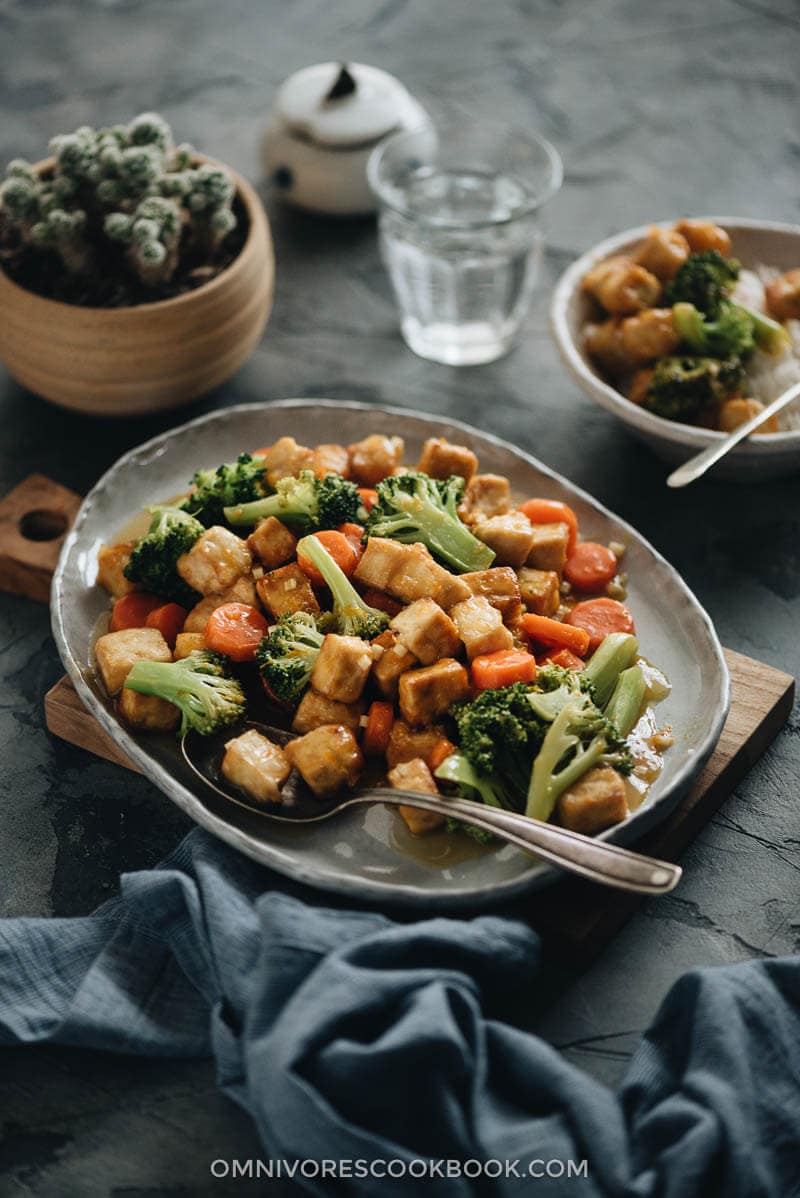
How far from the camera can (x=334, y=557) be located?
10.8 ft

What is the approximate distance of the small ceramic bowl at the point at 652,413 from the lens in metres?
3.84

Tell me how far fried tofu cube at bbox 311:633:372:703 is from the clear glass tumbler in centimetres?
193

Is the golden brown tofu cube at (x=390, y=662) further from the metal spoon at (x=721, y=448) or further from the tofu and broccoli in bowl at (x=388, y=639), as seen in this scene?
the metal spoon at (x=721, y=448)

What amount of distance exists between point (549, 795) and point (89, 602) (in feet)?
4.76

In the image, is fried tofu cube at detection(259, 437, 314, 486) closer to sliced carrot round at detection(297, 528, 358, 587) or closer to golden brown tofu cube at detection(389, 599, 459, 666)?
sliced carrot round at detection(297, 528, 358, 587)

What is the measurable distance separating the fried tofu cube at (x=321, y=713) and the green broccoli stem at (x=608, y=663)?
603 millimetres

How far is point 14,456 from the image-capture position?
440 cm

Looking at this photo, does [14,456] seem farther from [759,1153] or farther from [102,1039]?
[759,1153]

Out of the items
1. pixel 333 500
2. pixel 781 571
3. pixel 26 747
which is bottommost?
pixel 26 747

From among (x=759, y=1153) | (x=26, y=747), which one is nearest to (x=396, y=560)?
(x=26, y=747)

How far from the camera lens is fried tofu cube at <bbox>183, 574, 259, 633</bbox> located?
3295 millimetres

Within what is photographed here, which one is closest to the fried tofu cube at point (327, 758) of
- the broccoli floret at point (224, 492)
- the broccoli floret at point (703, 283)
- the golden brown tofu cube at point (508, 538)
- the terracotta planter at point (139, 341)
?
the golden brown tofu cube at point (508, 538)

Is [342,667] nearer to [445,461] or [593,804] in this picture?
[593,804]

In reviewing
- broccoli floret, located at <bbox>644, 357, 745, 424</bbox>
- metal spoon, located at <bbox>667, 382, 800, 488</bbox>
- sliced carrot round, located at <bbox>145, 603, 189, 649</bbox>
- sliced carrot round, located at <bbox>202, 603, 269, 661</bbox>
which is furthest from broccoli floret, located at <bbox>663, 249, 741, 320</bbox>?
sliced carrot round, located at <bbox>145, 603, 189, 649</bbox>
